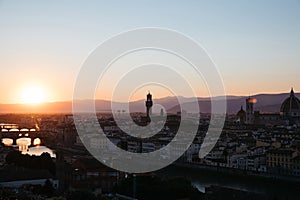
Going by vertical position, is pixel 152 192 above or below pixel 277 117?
below

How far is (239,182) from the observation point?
229 inches

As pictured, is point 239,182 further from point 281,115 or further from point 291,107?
point 281,115

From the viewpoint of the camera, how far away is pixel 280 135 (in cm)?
991

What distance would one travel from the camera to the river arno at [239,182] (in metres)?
5.06

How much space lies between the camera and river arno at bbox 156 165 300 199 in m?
5.06

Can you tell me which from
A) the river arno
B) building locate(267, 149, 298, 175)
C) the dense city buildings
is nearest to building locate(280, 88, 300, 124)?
the dense city buildings

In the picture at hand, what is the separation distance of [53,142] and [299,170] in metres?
7.83

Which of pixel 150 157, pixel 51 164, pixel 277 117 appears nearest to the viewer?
pixel 51 164

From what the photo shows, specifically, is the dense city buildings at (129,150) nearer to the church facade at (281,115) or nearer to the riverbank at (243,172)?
the riverbank at (243,172)

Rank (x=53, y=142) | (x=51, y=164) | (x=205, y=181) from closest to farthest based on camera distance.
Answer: (x=51, y=164) < (x=205, y=181) < (x=53, y=142)

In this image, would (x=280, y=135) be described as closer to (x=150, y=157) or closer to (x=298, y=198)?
(x=150, y=157)

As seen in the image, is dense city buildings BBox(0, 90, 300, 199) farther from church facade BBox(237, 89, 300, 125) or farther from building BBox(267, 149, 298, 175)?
church facade BBox(237, 89, 300, 125)

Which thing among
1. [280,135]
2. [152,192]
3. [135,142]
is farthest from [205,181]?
[280,135]

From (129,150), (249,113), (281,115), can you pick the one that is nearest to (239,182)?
(129,150)
